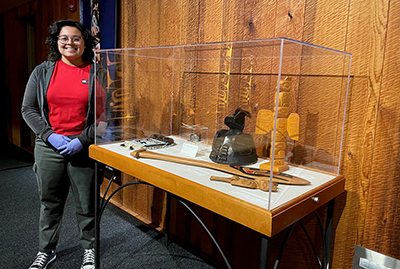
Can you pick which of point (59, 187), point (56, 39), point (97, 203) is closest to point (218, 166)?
point (97, 203)

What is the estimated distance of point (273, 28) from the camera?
5.20 ft

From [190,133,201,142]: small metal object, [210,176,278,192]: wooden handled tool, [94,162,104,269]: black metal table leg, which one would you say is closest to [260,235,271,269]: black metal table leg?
[210,176,278,192]: wooden handled tool

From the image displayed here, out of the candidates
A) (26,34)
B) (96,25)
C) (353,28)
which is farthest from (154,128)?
(26,34)

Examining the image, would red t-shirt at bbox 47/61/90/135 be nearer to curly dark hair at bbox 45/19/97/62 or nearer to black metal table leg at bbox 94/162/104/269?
curly dark hair at bbox 45/19/97/62

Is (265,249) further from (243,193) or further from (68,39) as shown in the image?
(68,39)

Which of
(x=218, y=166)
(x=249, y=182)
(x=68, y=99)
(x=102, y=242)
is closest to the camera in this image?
(x=249, y=182)

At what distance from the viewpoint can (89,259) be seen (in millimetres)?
1925

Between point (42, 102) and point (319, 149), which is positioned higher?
point (42, 102)

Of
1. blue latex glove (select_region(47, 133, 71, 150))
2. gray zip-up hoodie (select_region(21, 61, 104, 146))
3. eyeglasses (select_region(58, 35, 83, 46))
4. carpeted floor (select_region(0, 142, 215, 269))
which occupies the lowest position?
carpeted floor (select_region(0, 142, 215, 269))

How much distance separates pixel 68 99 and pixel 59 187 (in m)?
0.52

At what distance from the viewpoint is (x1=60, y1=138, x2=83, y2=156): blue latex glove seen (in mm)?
1747

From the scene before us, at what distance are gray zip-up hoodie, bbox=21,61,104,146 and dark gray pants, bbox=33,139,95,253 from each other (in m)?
0.08

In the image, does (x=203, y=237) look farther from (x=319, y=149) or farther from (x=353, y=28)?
(x=353, y=28)

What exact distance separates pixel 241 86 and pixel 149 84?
692 mm
